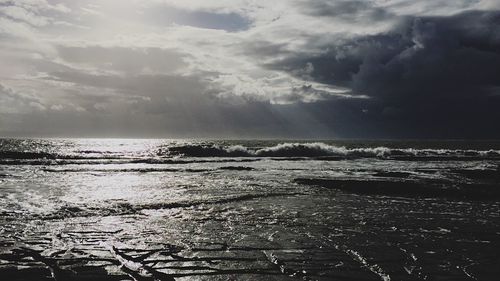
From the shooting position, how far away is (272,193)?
21641 mm

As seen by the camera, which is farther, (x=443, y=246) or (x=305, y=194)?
(x=305, y=194)

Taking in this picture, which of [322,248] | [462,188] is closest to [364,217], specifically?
[322,248]

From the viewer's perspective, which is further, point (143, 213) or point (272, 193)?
point (272, 193)

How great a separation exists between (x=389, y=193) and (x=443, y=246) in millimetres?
12138

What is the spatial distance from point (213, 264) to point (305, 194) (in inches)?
516

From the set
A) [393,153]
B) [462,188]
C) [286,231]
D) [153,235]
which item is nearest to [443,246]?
[286,231]

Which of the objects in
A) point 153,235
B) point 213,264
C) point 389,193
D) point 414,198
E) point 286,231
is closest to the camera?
point 213,264

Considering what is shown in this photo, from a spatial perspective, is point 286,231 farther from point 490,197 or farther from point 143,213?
point 490,197

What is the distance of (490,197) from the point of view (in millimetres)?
21109

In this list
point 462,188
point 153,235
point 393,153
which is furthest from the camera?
point 393,153

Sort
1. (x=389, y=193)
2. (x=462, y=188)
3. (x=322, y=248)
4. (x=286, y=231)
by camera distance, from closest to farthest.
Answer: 1. (x=322, y=248)
2. (x=286, y=231)
3. (x=389, y=193)
4. (x=462, y=188)

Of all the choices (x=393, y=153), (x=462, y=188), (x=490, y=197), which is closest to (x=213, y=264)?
(x=490, y=197)

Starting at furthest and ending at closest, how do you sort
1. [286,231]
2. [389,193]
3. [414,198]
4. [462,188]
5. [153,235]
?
[462,188] → [389,193] → [414,198] → [286,231] → [153,235]

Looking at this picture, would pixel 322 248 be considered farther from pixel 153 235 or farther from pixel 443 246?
pixel 153 235
